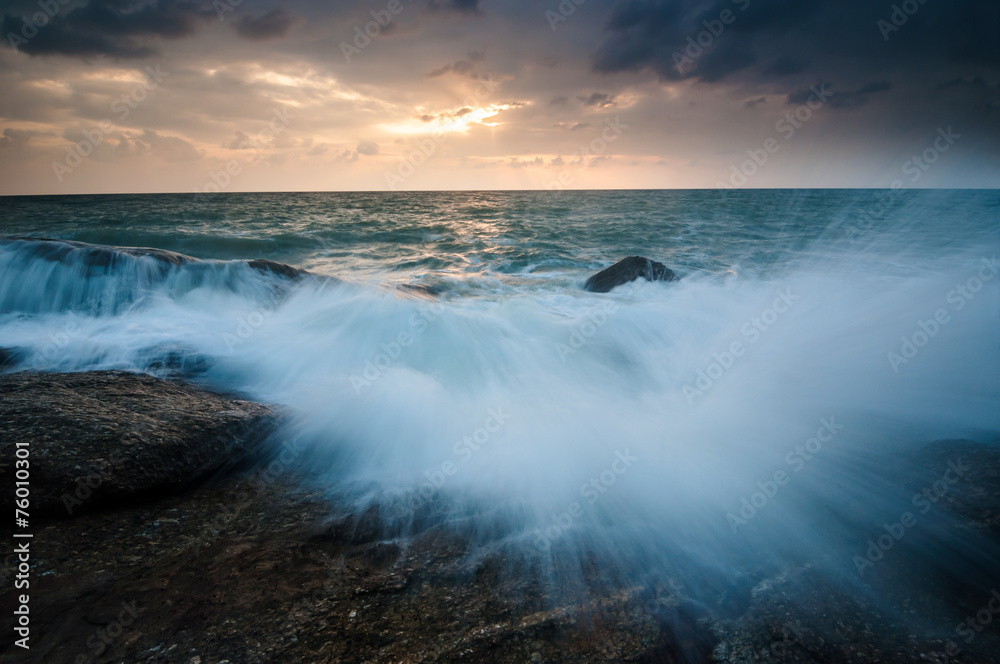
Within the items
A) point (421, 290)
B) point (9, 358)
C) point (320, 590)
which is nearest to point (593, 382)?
point (320, 590)

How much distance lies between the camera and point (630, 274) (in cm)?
1003

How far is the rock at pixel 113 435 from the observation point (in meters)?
→ 2.71

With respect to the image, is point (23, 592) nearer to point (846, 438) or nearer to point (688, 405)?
point (688, 405)

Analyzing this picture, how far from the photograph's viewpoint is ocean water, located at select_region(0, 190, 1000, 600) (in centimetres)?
307

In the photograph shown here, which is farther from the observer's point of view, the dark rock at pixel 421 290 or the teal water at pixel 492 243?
the teal water at pixel 492 243

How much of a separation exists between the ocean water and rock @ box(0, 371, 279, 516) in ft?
2.14

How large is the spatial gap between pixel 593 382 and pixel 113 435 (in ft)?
14.6

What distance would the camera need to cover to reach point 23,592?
82.4 inches

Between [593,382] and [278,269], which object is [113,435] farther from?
[278,269]

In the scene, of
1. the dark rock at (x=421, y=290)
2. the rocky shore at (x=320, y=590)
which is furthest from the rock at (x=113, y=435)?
the dark rock at (x=421, y=290)

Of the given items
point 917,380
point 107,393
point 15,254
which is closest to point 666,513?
point 917,380

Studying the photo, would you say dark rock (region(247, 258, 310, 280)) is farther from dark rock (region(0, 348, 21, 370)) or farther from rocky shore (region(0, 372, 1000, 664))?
rocky shore (region(0, 372, 1000, 664))

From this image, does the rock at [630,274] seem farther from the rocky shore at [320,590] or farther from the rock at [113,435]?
the rock at [113,435]

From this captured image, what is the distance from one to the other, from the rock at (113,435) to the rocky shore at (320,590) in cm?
1
